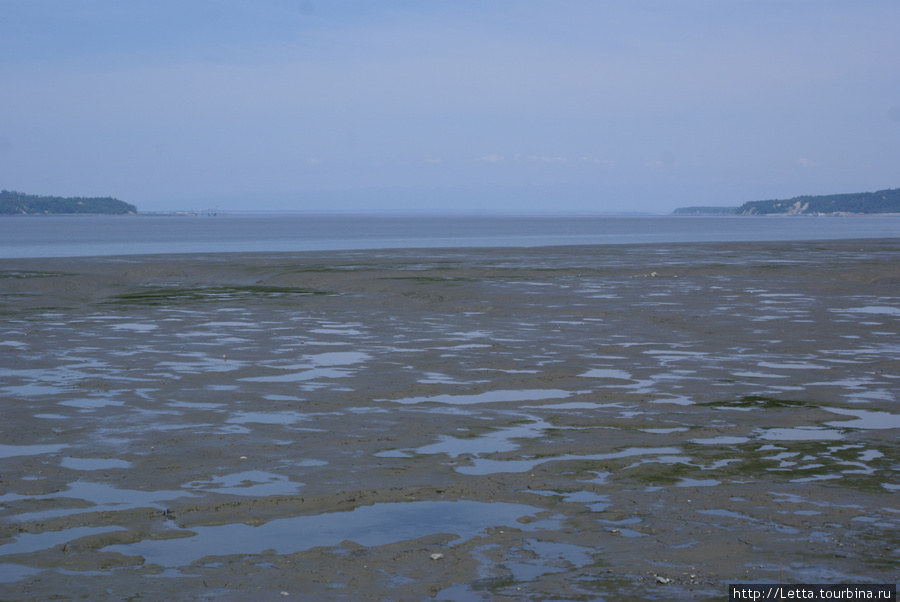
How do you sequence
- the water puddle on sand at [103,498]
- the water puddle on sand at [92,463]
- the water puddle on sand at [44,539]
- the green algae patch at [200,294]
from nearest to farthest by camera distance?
the water puddle on sand at [44,539]
the water puddle on sand at [103,498]
the water puddle on sand at [92,463]
the green algae patch at [200,294]

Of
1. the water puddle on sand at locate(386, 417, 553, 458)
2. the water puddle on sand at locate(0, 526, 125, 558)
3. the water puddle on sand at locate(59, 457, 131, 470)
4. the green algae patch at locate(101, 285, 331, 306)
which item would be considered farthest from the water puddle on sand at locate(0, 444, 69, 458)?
the green algae patch at locate(101, 285, 331, 306)

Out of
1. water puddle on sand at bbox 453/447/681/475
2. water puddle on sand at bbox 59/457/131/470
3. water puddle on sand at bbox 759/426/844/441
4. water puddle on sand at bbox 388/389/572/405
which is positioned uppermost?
water puddle on sand at bbox 759/426/844/441

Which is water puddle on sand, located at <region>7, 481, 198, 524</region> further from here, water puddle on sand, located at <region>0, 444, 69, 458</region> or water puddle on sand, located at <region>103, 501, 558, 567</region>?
water puddle on sand, located at <region>0, 444, 69, 458</region>

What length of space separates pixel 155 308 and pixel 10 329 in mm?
5525

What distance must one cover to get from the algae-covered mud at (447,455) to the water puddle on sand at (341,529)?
0.10 ft

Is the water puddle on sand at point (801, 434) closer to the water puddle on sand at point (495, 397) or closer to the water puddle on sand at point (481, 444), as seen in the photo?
the water puddle on sand at point (481, 444)

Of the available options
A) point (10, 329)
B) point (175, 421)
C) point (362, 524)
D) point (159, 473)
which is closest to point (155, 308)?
point (10, 329)

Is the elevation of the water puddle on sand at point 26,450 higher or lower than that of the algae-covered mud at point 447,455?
lower

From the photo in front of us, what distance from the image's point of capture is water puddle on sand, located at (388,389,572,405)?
46.0 feet

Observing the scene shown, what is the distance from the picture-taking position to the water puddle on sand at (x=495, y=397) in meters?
14.0

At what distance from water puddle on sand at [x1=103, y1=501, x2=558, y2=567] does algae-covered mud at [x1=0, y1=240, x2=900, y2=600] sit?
3 cm

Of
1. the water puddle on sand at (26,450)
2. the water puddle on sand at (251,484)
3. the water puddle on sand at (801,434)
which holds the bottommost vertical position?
the water puddle on sand at (26,450)

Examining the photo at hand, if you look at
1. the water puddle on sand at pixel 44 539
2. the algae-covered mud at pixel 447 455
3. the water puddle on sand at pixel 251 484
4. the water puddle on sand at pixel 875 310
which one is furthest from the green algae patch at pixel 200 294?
the water puddle on sand at pixel 44 539

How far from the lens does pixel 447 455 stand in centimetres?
1076
